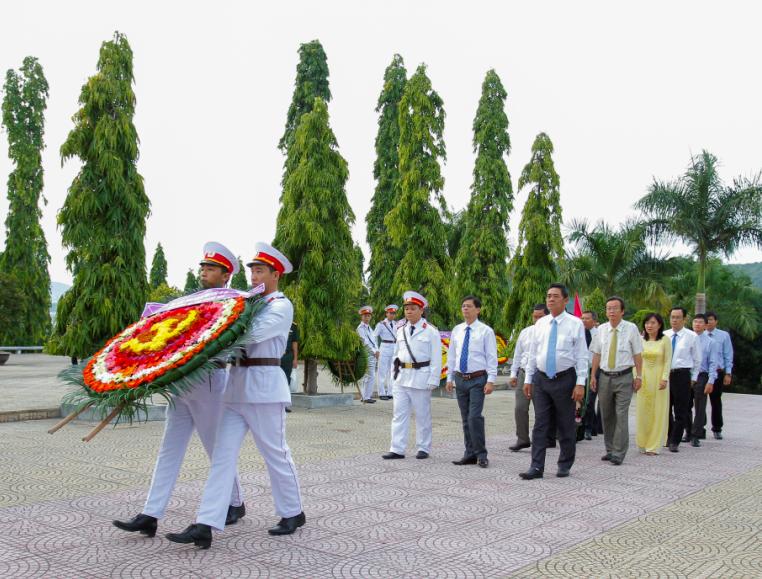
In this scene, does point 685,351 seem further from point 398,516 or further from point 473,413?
point 398,516

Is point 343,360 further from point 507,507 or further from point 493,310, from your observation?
point 493,310

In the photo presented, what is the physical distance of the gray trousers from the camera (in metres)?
9.21

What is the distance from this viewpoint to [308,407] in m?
14.6

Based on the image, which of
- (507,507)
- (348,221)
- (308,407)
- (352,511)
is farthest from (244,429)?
(348,221)

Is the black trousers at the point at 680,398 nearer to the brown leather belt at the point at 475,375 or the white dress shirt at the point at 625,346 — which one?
the white dress shirt at the point at 625,346

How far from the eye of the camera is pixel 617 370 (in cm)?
956

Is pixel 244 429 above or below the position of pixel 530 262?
below

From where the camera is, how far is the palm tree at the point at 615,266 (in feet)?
92.3

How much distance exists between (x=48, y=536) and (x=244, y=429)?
1.43m

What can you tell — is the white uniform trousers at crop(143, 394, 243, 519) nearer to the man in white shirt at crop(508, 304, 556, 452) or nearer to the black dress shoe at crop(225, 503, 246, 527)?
the black dress shoe at crop(225, 503, 246, 527)

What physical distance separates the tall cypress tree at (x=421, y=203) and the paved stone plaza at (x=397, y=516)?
10.2 meters

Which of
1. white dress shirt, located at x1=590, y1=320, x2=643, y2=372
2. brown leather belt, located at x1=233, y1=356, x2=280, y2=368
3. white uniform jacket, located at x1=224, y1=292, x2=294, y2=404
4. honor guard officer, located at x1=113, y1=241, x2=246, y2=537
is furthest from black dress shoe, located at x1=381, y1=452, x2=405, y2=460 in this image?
brown leather belt, located at x1=233, y1=356, x2=280, y2=368

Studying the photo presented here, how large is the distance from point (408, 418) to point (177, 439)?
13.6 ft

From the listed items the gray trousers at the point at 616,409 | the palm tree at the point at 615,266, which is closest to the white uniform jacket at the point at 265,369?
the gray trousers at the point at 616,409
